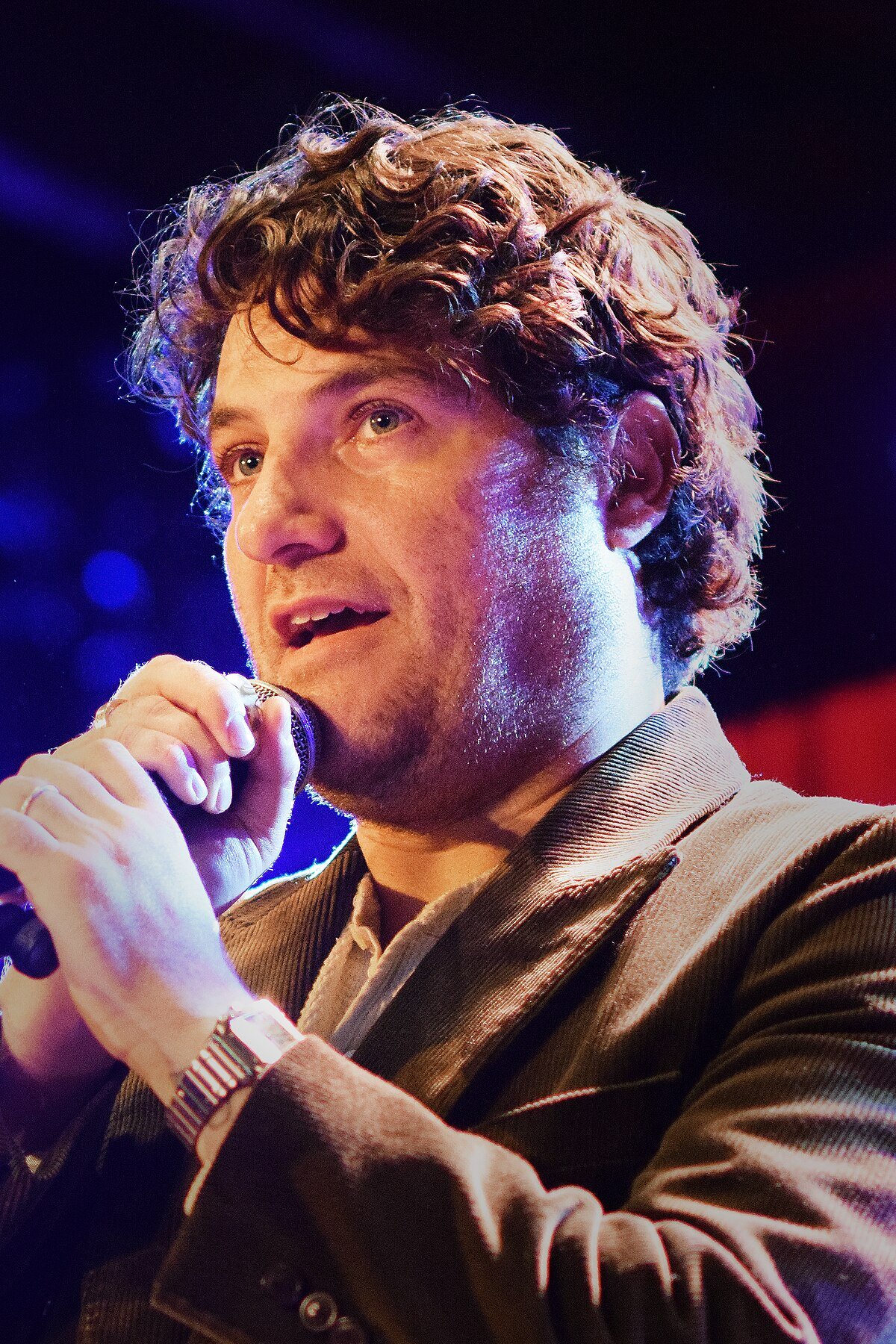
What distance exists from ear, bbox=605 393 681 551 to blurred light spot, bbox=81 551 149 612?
110 cm

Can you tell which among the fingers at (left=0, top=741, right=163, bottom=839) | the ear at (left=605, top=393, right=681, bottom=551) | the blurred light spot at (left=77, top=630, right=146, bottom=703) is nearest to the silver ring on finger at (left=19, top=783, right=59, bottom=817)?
the fingers at (left=0, top=741, right=163, bottom=839)

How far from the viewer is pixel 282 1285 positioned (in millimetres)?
938

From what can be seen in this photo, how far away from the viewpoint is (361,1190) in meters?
0.93

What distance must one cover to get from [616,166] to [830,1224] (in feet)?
7.28

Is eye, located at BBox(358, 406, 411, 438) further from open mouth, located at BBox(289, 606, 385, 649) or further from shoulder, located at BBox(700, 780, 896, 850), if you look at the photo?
shoulder, located at BBox(700, 780, 896, 850)

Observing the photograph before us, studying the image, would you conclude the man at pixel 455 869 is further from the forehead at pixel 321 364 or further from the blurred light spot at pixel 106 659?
the blurred light spot at pixel 106 659

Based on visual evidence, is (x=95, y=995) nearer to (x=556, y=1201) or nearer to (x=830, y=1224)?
(x=556, y=1201)

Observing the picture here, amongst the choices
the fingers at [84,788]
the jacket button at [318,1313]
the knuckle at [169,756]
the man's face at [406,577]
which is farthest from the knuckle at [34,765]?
the jacket button at [318,1313]

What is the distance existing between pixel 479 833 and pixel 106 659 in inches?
42.2

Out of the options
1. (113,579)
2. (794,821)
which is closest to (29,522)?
(113,579)

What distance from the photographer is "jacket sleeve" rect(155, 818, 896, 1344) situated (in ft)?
2.99

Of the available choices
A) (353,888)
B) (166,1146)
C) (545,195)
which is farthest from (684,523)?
(166,1146)

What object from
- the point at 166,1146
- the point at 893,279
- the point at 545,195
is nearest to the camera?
the point at 166,1146

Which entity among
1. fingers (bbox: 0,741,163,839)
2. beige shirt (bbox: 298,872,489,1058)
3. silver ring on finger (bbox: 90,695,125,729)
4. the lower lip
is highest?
the lower lip
